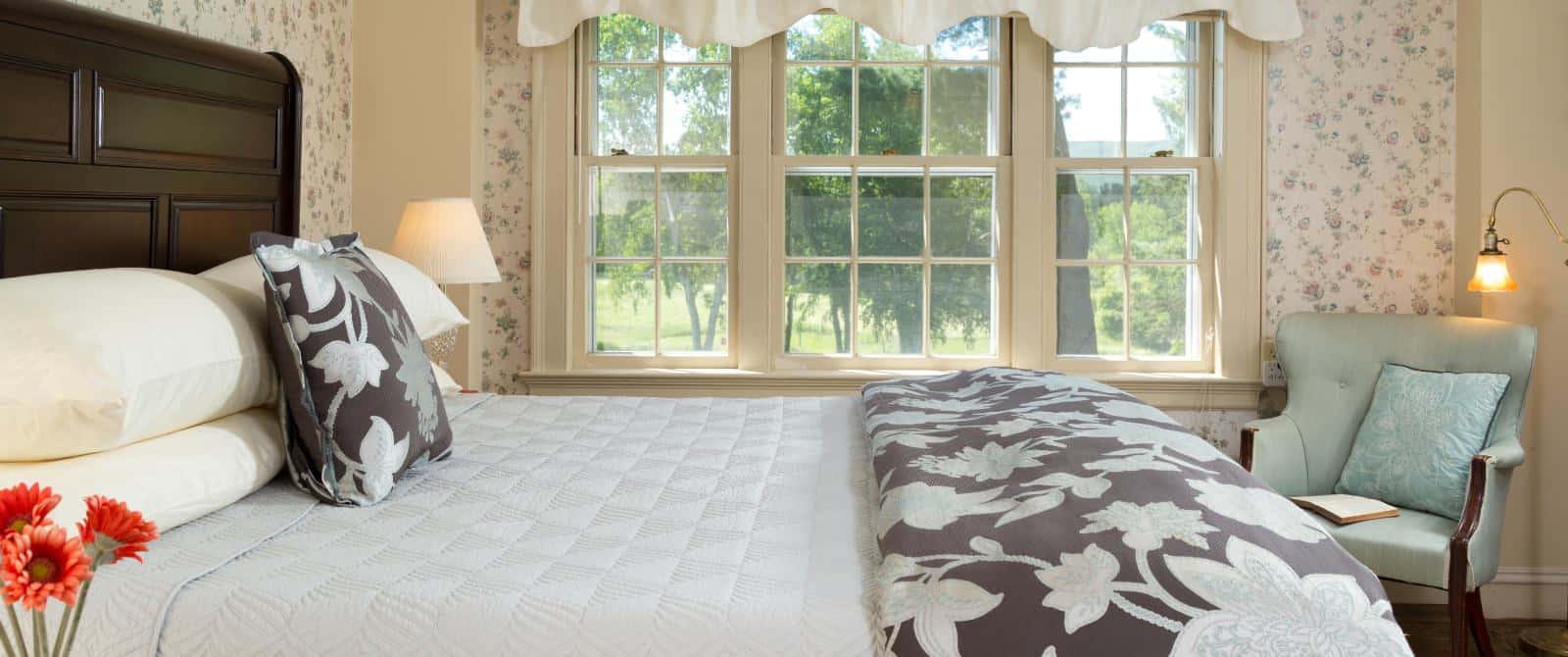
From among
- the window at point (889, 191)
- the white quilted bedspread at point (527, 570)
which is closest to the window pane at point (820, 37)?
the window at point (889, 191)

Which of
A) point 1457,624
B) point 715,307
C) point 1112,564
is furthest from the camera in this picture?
point 715,307

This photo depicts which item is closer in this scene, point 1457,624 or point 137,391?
point 137,391

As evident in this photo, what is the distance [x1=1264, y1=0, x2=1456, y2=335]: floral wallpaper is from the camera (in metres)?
3.62

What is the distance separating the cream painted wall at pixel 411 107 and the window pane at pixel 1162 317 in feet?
7.58

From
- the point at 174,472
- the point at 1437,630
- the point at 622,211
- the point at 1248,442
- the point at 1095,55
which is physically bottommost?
the point at 1437,630

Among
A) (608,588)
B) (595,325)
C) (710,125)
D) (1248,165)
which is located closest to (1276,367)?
(1248,165)

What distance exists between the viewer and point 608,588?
1289 mm

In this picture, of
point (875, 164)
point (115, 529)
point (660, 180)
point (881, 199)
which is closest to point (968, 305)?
point (881, 199)

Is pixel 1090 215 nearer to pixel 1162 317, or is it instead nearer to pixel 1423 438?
pixel 1162 317

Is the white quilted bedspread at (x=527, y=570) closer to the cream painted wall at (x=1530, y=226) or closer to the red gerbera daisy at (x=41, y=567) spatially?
the red gerbera daisy at (x=41, y=567)

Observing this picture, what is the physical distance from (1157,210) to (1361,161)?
0.66m

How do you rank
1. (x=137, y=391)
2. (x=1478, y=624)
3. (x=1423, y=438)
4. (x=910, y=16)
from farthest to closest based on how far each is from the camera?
(x=910, y=16)
(x=1423, y=438)
(x=1478, y=624)
(x=137, y=391)

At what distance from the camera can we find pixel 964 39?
3809 mm

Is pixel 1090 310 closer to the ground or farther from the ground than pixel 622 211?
closer to the ground
